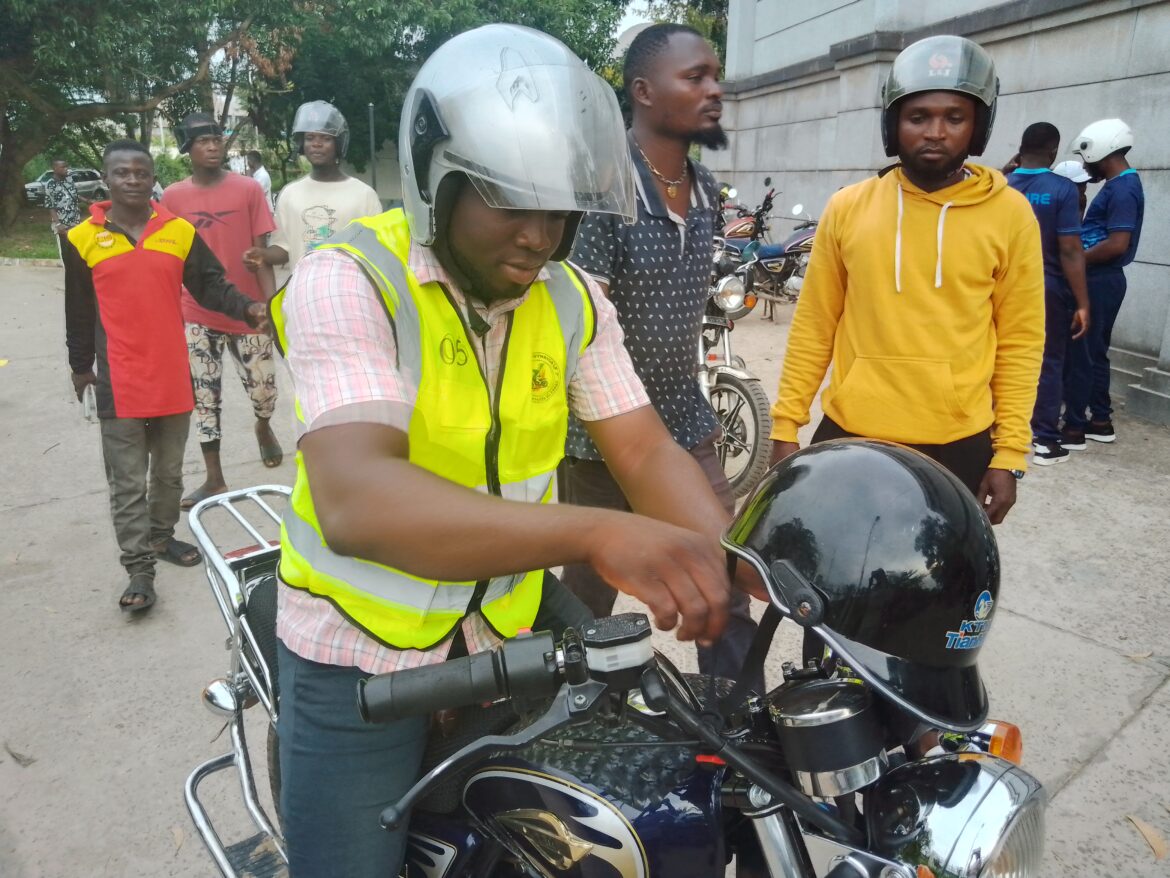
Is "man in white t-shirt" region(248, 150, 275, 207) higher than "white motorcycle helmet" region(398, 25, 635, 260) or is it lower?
higher

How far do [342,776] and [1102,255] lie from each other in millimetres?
5983

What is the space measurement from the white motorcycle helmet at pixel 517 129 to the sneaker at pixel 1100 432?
5654 millimetres

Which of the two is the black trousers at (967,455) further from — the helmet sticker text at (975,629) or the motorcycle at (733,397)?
the motorcycle at (733,397)

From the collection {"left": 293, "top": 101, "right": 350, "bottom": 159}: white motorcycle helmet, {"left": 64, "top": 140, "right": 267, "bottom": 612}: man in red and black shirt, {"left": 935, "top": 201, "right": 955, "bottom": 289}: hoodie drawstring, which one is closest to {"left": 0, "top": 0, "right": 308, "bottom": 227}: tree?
{"left": 293, "top": 101, "right": 350, "bottom": 159}: white motorcycle helmet

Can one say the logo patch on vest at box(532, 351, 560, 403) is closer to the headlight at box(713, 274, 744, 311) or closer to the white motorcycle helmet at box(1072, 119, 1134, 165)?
the headlight at box(713, 274, 744, 311)

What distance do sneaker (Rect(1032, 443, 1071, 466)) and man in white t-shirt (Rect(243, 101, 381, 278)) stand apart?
4307 millimetres

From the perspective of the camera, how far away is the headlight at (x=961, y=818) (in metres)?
1.05

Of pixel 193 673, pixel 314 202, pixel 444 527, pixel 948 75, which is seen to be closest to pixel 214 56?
pixel 314 202

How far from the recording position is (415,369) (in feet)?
4.68

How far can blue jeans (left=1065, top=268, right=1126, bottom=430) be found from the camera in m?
5.88

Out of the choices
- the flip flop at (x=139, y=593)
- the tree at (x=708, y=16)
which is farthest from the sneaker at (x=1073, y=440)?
the tree at (x=708, y=16)

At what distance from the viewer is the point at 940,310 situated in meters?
2.67

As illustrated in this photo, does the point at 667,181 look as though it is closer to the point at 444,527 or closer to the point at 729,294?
→ the point at 444,527

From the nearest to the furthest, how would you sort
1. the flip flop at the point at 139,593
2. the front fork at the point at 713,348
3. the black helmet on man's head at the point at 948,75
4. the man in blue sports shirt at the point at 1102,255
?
the black helmet on man's head at the point at 948,75 < the flip flop at the point at 139,593 < the front fork at the point at 713,348 < the man in blue sports shirt at the point at 1102,255
